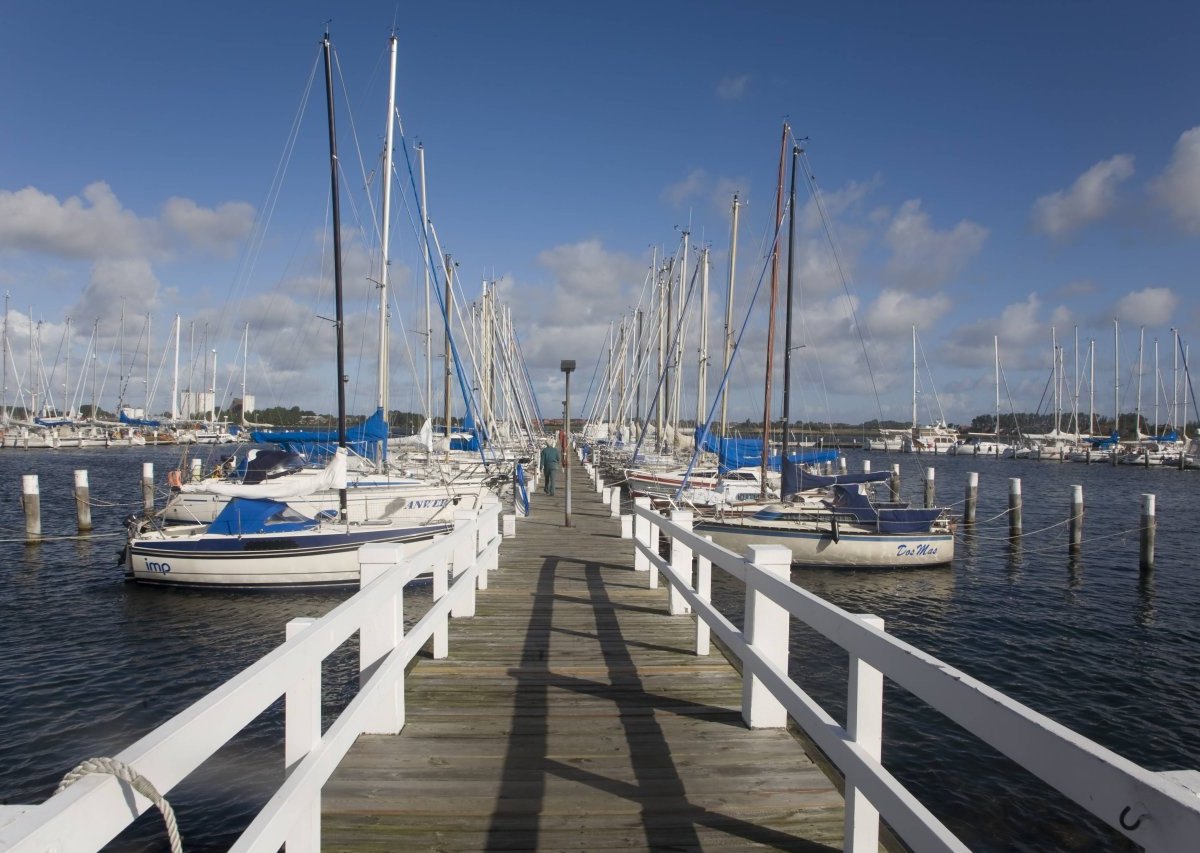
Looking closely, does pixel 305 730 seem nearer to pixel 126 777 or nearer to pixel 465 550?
pixel 126 777

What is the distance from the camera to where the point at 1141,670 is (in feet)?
46.1

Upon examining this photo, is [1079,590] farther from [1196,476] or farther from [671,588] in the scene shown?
[1196,476]

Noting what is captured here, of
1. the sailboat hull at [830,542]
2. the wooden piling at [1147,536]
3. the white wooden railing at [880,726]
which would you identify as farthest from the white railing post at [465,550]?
the wooden piling at [1147,536]

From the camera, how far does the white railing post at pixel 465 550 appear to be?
25.1 feet

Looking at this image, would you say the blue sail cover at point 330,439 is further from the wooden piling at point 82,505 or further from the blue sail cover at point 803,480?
the blue sail cover at point 803,480

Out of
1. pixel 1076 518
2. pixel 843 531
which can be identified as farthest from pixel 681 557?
pixel 1076 518

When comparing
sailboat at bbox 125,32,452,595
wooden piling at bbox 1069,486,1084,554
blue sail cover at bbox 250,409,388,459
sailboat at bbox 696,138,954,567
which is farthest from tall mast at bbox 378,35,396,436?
wooden piling at bbox 1069,486,1084,554

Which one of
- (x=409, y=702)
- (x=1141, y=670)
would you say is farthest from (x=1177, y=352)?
(x=409, y=702)

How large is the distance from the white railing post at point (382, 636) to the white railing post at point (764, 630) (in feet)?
7.33

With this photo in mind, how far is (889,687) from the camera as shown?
40.2 feet

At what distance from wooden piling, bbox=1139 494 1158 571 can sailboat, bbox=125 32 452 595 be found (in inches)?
822

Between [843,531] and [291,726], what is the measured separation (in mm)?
20580

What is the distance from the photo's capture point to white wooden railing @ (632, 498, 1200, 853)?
1.75 m

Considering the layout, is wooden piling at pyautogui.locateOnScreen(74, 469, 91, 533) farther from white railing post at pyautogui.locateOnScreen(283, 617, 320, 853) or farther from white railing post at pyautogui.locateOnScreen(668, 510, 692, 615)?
white railing post at pyautogui.locateOnScreen(283, 617, 320, 853)
